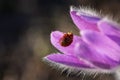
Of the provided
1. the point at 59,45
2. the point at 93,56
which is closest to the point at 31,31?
the point at 59,45

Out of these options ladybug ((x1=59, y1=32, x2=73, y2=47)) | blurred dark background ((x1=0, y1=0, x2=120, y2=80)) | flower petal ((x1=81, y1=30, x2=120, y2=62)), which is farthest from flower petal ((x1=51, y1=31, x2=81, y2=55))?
blurred dark background ((x1=0, y1=0, x2=120, y2=80))

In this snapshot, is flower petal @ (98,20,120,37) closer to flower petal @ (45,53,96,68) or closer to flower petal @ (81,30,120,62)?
flower petal @ (81,30,120,62)

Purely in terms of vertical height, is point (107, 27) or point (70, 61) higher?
point (107, 27)

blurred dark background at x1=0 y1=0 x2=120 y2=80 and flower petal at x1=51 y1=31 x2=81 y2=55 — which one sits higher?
flower petal at x1=51 y1=31 x2=81 y2=55

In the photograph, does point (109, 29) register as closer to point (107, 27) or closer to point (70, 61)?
point (107, 27)

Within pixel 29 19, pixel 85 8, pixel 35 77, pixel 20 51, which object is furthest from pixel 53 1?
pixel 85 8

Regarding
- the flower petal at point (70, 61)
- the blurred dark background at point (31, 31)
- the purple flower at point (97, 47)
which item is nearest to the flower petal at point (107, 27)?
the purple flower at point (97, 47)
